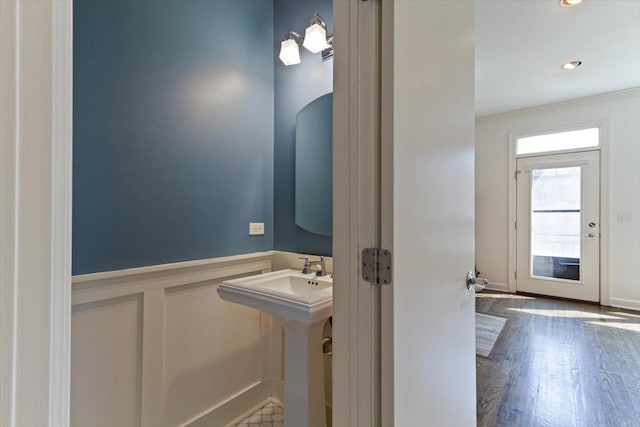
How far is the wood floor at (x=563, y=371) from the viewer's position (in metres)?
1.77

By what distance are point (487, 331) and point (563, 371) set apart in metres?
0.77

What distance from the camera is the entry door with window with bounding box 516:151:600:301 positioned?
3.83 m

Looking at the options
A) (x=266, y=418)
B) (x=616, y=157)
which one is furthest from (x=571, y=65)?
(x=266, y=418)

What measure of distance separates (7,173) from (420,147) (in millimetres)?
878

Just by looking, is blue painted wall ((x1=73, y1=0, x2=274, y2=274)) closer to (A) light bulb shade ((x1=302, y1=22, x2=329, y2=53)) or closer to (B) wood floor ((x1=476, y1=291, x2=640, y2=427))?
(A) light bulb shade ((x1=302, y1=22, x2=329, y2=53))

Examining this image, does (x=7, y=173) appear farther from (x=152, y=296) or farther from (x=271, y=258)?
(x=271, y=258)

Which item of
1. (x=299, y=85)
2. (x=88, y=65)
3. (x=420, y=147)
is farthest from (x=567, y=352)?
(x=88, y=65)

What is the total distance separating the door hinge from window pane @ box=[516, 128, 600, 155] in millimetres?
4613

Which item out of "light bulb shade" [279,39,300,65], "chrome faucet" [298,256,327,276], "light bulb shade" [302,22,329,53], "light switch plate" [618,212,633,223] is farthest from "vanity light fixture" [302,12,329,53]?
"light switch plate" [618,212,633,223]

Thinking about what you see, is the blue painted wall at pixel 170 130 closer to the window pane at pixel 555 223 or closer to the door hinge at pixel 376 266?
the door hinge at pixel 376 266

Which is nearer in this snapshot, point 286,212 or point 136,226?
point 136,226

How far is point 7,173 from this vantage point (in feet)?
1.40

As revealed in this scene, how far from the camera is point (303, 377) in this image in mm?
1330

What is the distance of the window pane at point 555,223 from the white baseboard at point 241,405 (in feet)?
13.5
